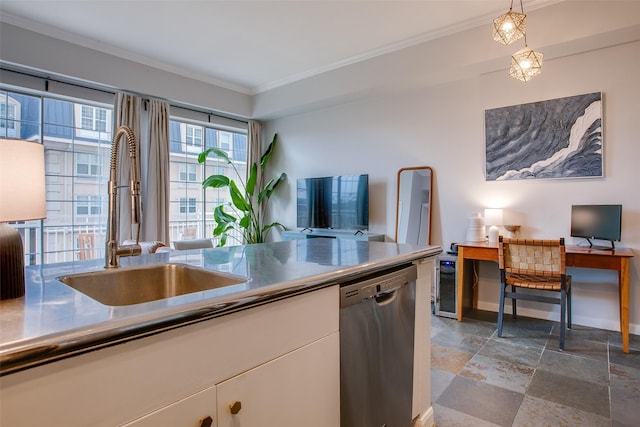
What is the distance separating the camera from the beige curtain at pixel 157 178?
442 cm

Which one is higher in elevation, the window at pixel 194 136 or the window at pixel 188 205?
the window at pixel 194 136

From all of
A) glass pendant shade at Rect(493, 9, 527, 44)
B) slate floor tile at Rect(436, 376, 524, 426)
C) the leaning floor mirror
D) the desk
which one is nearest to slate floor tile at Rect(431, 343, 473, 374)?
slate floor tile at Rect(436, 376, 524, 426)

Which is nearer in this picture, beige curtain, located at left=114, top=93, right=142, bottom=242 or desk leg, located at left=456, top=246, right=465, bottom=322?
desk leg, located at left=456, top=246, right=465, bottom=322

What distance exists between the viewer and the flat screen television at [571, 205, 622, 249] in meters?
3.01

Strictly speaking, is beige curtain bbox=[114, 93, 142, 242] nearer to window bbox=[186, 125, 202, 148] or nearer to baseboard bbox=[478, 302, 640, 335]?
window bbox=[186, 125, 202, 148]

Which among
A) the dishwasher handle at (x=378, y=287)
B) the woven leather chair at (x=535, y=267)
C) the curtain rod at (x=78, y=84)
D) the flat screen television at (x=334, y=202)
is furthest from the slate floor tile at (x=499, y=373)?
the curtain rod at (x=78, y=84)

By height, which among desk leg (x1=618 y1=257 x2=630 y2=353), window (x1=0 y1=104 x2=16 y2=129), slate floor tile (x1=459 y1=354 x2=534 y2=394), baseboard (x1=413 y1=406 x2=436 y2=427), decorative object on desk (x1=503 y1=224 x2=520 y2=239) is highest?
window (x1=0 y1=104 x2=16 y2=129)

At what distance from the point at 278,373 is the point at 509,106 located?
373 cm

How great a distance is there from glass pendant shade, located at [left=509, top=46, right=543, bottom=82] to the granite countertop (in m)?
1.89

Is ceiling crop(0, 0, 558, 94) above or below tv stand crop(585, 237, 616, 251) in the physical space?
above

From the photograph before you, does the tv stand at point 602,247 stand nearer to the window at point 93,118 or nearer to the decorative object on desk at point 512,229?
the decorative object on desk at point 512,229

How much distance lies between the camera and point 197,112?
16.7ft

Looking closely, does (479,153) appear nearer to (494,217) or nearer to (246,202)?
(494,217)

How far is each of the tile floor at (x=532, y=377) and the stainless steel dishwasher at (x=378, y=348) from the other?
0.59m
